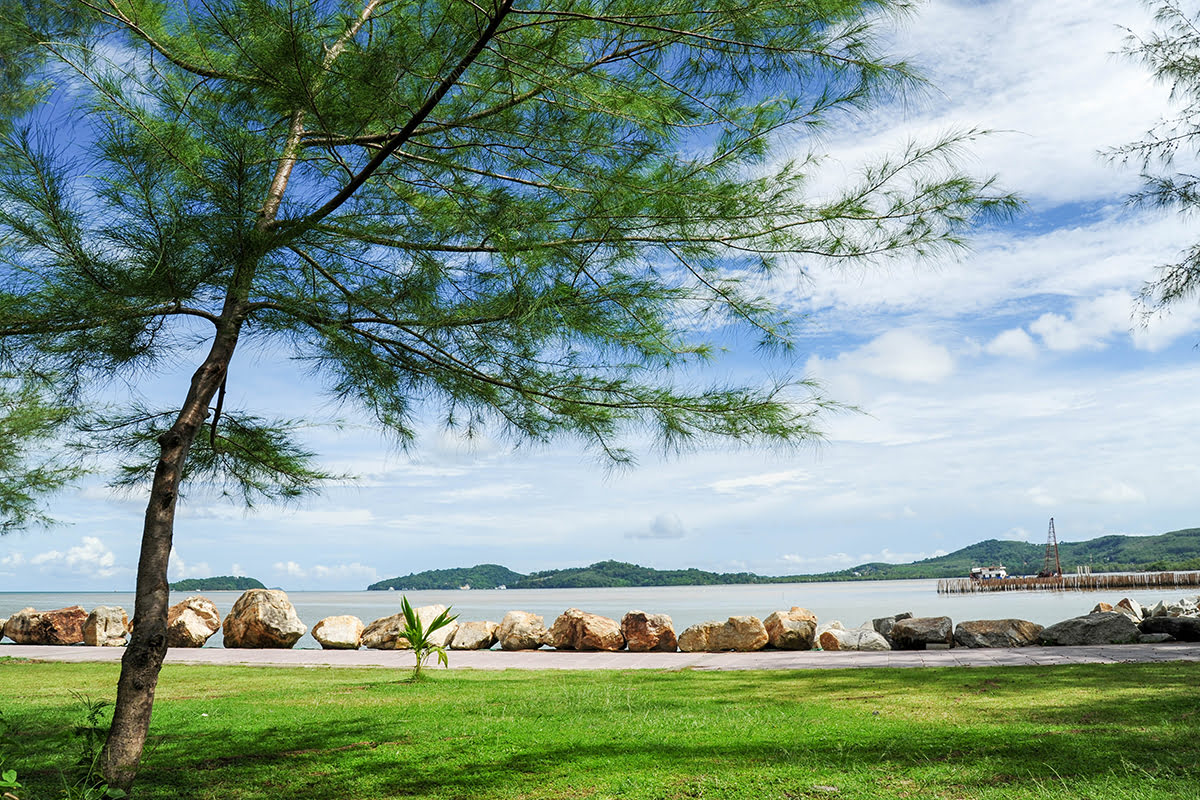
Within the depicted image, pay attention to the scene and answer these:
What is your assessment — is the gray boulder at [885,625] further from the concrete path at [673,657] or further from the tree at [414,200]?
the tree at [414,200]

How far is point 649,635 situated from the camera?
11.4 metres

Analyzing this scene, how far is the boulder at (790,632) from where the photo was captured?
36.5 ft

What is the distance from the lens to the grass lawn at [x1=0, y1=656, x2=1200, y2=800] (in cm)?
407

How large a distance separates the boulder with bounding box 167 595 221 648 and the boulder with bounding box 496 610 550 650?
186 inches

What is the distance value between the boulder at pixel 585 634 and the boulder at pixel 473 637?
1.04 meters

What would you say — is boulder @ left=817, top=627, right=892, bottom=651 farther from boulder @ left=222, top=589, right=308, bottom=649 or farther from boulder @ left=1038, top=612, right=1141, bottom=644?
boulder @ left=222, top=589, right=308, bottom=649

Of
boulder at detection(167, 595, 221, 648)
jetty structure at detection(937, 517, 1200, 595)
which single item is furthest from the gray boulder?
jetty structure at detection(937, 517, 1200, 595)

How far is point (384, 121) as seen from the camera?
3957mm

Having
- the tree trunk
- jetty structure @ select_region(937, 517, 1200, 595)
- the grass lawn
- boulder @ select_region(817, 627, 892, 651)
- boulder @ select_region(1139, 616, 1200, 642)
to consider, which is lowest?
jetty structure @ select_region(937, 517, 1200, 595)

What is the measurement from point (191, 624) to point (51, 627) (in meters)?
2.80

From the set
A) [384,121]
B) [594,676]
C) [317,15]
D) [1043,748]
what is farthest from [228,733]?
[1043,748]

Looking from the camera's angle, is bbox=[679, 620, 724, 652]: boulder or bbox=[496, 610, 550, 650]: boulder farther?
bbox=[496, 610, 550, 650]: boulder

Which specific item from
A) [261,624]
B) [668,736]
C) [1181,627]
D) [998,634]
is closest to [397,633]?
[261,624]

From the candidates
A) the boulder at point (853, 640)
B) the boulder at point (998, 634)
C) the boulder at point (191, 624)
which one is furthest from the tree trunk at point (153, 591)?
the boulder at point (191, 624)
